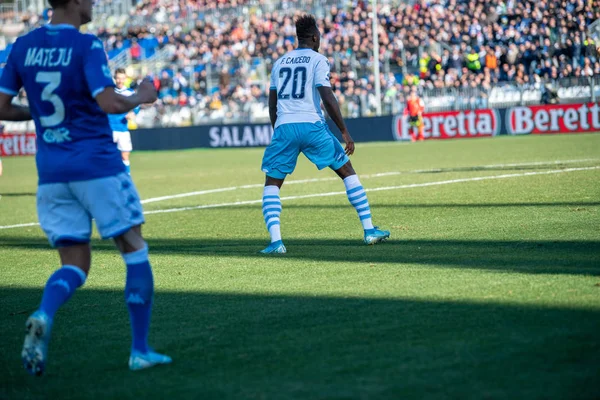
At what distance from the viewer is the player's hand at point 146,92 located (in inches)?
201

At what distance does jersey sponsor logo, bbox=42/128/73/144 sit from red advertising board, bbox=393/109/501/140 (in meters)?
29.5

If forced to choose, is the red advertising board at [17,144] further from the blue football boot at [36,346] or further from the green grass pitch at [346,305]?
the blue football boot at [36,346]

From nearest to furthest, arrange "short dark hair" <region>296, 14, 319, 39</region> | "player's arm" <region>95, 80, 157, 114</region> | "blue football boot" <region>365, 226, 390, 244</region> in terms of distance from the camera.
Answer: "player's arm" <region>95, 80, 157, 114</region>, "short dark hair" <region>296, 14, 319, 39</region>, "blue football boot" <region>365, 226, 390, 244</region>

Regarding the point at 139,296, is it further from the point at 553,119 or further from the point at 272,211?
the point at 553,119

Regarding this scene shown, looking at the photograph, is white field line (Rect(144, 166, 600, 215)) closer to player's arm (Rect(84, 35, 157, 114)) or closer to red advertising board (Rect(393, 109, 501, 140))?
player's arm (Rect(84, 35, 157, 114))

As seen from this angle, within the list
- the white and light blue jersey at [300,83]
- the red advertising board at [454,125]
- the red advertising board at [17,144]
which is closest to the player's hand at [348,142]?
the white and light blue jersey at [300,83]

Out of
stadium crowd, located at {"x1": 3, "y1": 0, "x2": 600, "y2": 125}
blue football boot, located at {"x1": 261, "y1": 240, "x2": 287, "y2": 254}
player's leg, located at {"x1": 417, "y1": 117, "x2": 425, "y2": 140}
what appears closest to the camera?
blue football boot, located at {"x1": 261, "y1": 240, "x2": 287, "y2": 254}

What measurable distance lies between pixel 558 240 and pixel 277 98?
305 centimetres

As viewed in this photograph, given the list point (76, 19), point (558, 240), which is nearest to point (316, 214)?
point (558, 240)

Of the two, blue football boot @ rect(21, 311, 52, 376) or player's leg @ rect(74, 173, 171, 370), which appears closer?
blue football boot @ rect(21, 311, 52, 376)

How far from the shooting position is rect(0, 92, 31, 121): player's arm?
17.4 feet

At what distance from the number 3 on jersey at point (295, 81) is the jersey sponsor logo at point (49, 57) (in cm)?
428

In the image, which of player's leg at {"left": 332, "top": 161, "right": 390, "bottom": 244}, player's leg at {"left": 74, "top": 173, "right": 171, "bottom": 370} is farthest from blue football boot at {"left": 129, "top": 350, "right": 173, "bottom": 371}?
player's leg at {"left": 332, "top": 161, "right": 390, "bottom": 244}

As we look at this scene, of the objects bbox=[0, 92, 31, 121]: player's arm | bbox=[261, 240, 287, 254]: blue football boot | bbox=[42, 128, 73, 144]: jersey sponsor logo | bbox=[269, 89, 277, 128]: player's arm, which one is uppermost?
bbox=[0, 92, 31, 121]: player's arm
